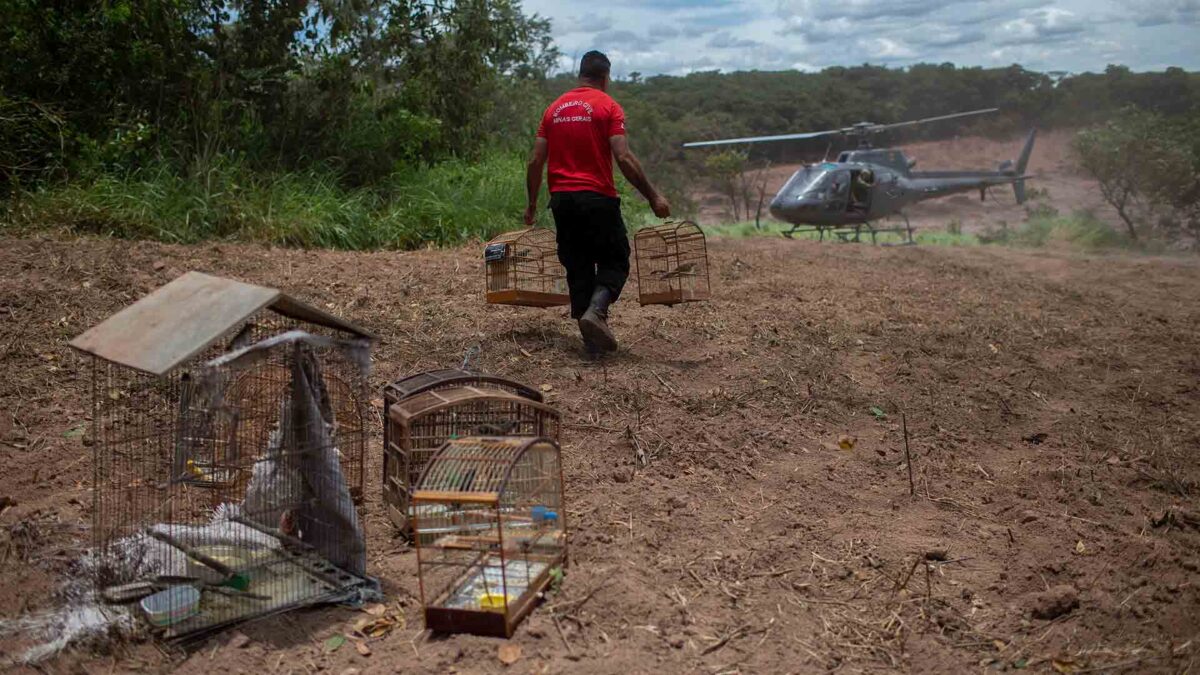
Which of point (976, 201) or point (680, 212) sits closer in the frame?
point (680, 212)

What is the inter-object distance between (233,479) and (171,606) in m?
0.78

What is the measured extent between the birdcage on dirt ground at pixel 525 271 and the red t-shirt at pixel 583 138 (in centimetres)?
60

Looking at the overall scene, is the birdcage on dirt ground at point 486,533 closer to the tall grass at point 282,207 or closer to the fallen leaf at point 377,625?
the fallen leaf at point 377,625

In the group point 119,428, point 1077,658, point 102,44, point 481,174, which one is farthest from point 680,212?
point 1077,658

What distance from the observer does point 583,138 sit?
659 centimetres

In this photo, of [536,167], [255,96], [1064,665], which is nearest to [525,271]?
[536,167]

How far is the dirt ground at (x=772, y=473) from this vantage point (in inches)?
145

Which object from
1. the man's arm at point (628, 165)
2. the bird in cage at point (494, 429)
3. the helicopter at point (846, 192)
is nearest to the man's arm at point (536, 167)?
the man's arm at point (628, 165)

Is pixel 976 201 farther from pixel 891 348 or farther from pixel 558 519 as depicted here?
pixel 558 519

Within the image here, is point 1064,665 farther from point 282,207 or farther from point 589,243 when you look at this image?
point 282,207

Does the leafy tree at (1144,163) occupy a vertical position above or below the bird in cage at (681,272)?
above

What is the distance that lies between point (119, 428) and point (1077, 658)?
15.8 feet

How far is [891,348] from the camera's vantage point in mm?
7746

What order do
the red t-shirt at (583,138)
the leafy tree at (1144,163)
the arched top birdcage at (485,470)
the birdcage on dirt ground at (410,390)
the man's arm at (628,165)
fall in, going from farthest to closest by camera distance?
the leafy tree at (1144,163), the red t-shirt at (583,138), the man's arm at (628,165), the birdcage on dirt ground at (410,390), the arched top birdcage at (485,470)
